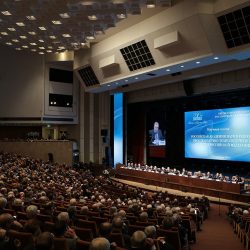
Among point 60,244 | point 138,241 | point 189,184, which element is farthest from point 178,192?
point 60,244

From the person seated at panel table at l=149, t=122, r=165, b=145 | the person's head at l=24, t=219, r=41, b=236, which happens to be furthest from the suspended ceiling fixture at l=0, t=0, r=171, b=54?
the person's head at l=24, t=219, r=41, b=236

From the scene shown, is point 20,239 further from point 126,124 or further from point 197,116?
point 126,124

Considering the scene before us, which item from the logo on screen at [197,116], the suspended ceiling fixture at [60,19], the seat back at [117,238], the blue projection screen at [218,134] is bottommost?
the seat back at [117,238]

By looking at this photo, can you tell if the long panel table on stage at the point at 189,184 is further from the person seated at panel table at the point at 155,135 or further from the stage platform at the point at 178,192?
the person seated at panel table at the point at 155,135

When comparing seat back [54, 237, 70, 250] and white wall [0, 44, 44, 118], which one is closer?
seat back [54, 237, 70, 250]

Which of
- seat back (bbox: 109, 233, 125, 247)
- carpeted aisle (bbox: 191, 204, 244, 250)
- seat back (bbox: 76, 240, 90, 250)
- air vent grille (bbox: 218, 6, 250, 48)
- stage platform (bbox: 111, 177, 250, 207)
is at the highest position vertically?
air vent grille (bbox: 218, 6, 250, 48)

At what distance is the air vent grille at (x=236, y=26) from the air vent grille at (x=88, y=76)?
1002 centimetres

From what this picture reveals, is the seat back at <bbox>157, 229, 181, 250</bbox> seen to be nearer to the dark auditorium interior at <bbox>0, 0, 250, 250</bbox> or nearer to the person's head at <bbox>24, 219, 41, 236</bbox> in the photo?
the dark auditorium interior at <bbox>0, 0, 250, 250</bbox>

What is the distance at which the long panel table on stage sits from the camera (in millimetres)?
14281

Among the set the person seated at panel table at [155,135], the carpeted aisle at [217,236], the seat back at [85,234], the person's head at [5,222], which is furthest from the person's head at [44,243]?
the person seated at panel table at [155,135]

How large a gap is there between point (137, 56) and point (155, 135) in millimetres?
8773

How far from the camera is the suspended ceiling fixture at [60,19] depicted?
11.6 m

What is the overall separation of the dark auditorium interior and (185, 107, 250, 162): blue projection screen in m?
0.06

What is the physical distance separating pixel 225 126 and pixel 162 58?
5.87 meters
